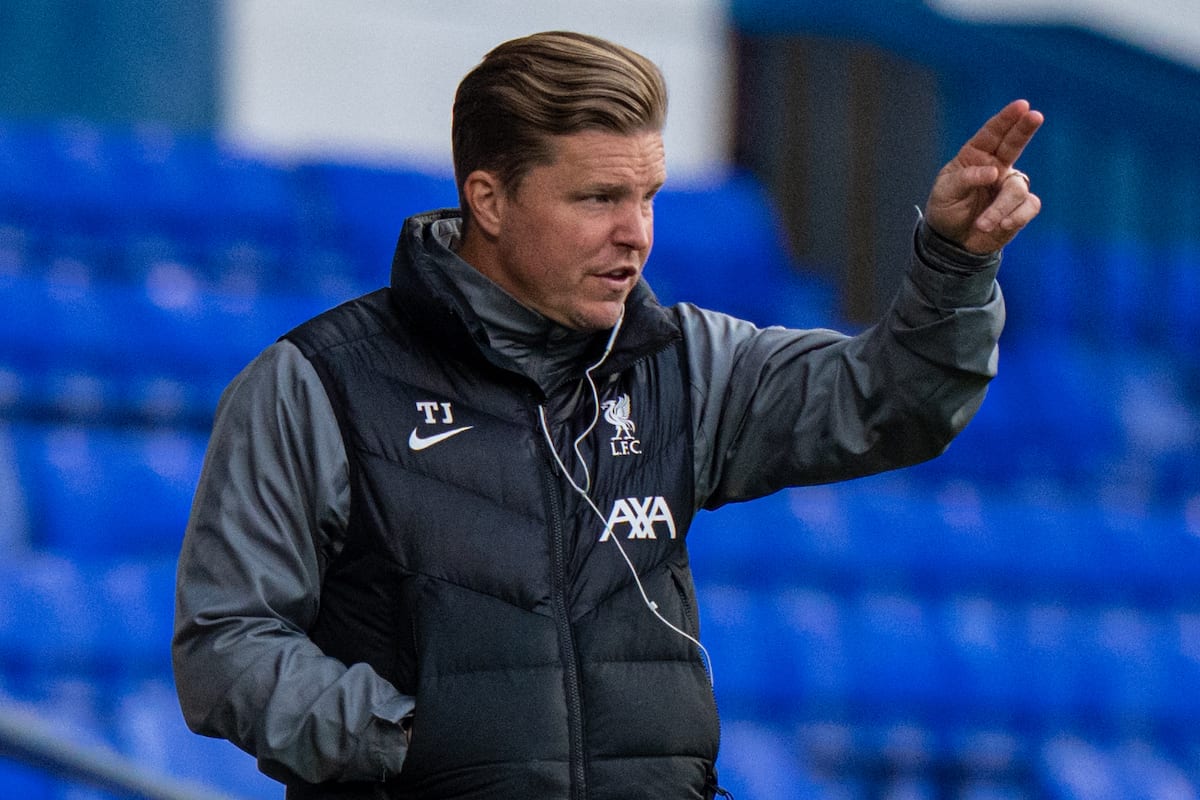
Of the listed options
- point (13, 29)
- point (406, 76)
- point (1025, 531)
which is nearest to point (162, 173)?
point (13, 29)

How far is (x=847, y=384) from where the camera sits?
5.59ft

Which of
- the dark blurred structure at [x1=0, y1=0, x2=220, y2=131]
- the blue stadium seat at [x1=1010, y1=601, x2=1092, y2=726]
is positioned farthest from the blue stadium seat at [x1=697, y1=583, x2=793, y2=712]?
the dark blurred structure at [x1=0, y1=0, x2=220, y2=131]

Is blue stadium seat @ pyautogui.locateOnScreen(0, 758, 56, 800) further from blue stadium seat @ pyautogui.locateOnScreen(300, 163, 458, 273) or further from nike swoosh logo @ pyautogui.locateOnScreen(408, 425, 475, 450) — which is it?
blue stadium seat @ pyautogui.locateOnScreen(300, 163, 458, 273)

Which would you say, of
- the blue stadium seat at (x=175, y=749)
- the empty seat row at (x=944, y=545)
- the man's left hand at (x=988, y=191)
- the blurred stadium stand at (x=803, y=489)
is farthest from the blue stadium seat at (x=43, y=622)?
the man's left hand at (x=988, y=191)

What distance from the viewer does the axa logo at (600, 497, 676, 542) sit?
5.39ft

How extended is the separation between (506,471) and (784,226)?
5.78 m

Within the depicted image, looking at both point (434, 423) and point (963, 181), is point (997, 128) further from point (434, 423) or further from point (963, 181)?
point (434, 423)

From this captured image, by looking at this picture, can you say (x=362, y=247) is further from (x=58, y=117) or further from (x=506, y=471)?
(x=506, y=471)

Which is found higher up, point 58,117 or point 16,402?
point 58,117

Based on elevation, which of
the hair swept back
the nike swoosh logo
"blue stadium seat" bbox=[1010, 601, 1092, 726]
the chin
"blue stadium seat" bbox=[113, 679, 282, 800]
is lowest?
"blue stadium seat" bbox=[1010, 601, 1092, 726]

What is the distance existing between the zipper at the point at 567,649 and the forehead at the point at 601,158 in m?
0.28

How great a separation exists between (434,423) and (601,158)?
0.28 m

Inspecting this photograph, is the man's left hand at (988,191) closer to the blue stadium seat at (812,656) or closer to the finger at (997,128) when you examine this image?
the finger at (997,128)

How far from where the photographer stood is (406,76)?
24.1 ft
